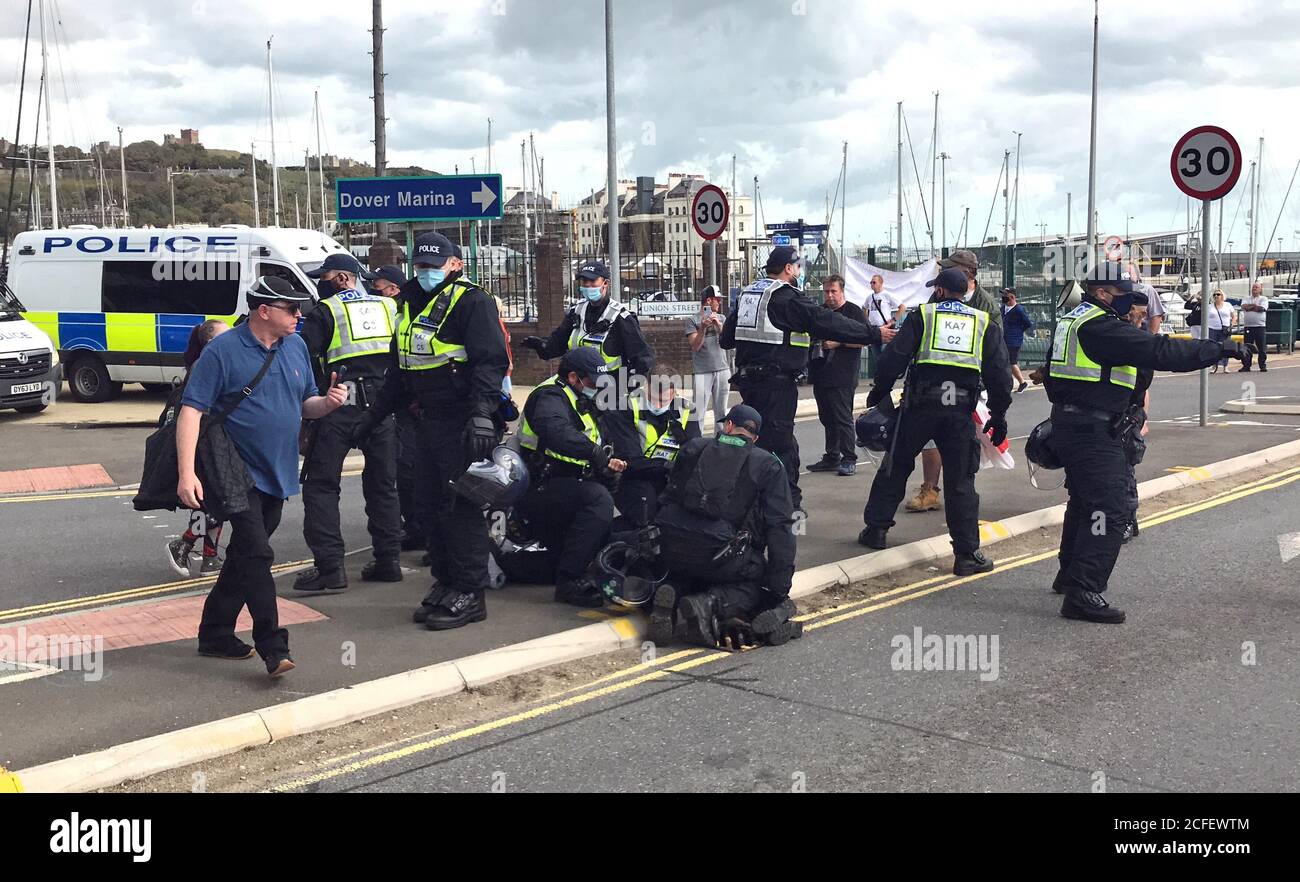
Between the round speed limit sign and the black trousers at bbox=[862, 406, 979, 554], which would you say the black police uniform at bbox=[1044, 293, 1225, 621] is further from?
the round speed limit sign

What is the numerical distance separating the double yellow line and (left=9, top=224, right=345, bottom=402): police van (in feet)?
41.7

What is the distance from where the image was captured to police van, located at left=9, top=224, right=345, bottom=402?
760 inches

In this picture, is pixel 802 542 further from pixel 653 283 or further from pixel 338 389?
pixel 653 283

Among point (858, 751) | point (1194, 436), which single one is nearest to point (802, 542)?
point (858, 751)

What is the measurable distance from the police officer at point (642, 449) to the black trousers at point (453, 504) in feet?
4.10

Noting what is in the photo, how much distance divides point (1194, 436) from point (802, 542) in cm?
743

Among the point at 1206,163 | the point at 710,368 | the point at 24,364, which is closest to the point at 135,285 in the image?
the point at 24,364

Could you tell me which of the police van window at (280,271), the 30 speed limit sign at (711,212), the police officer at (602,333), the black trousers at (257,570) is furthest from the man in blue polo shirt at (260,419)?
the police van window at (280,271)

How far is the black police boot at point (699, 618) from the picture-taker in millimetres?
7043

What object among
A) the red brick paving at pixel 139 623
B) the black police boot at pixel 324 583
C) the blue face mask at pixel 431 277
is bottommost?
the red brick paving at pixel 139 623

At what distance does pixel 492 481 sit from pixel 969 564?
3.50 metres

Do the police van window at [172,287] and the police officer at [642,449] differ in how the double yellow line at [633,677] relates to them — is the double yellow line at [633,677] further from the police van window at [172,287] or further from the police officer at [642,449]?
the police van window at [172,287]

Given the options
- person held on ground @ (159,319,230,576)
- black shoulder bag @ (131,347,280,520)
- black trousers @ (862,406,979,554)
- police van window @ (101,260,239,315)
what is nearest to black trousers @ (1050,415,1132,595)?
black trousers @ (862,406,979,554)
